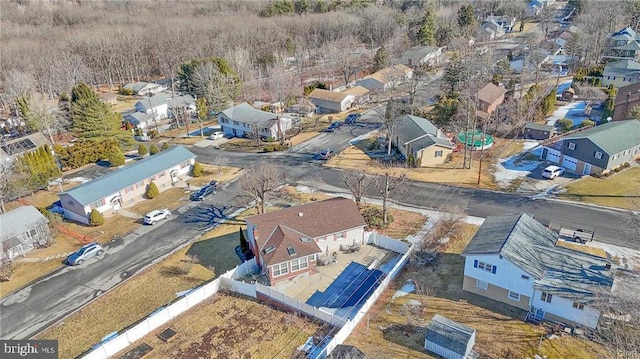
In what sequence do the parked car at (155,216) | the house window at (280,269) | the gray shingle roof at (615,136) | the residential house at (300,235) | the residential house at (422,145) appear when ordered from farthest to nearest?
the residential house at (422,145), the gray shingle roof at (615,136), the parked car at (155,216), the residential house at (300,235), the house window at (280,269)

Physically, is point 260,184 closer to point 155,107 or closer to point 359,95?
point 359,95

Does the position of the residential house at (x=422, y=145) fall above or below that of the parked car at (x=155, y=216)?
above

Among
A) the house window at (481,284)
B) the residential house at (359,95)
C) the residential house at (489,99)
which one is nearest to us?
the house window at (481,284)

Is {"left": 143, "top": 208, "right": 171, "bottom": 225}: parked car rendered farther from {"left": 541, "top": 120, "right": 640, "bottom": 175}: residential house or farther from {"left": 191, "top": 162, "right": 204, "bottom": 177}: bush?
{"left": 541, "top": 120, "right": 640, "bottom": 175}: residential house

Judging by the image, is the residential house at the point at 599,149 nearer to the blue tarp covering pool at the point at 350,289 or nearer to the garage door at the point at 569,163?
the garage door at the point at 569,163

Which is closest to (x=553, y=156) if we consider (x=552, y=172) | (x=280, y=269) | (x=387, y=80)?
(x=552, y=172)

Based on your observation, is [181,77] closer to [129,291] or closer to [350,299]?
[129,291]

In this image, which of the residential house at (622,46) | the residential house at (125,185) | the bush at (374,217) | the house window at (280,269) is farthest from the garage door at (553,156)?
the residential house at (622,46)

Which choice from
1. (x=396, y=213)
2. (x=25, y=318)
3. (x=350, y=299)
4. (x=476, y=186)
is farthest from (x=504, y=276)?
(x=25, y=318)
